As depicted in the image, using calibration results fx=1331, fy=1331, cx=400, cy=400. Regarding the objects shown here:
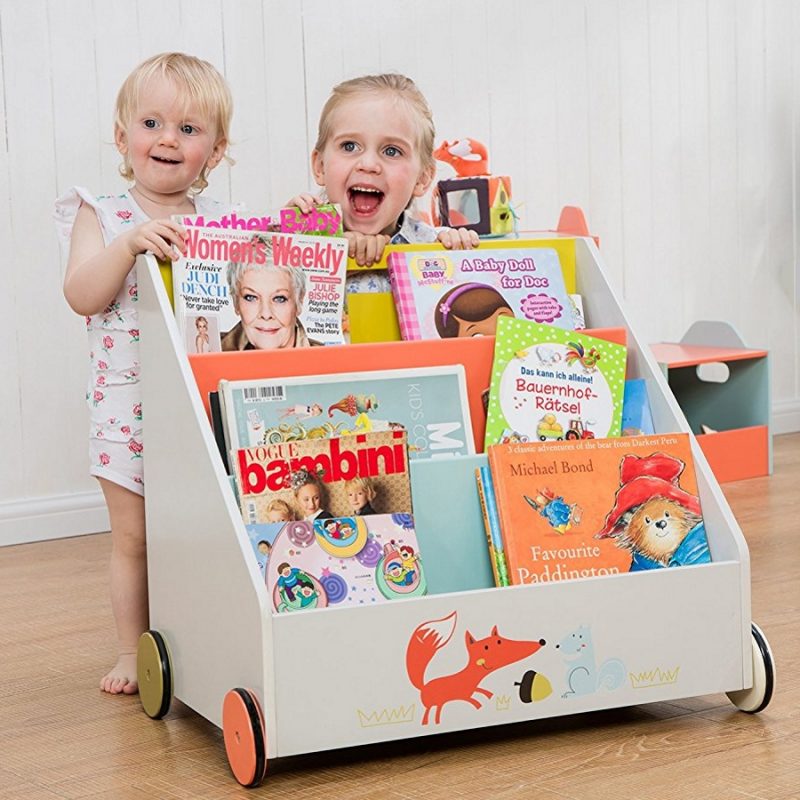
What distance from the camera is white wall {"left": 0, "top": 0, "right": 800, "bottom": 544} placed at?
8.72 feet

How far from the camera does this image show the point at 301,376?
1444 mm

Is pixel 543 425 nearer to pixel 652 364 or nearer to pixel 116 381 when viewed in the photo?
pixel 652 364

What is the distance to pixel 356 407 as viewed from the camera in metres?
1.46

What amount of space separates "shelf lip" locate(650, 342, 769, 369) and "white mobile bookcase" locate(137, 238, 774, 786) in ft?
5.14

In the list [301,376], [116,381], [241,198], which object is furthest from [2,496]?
[301,376]

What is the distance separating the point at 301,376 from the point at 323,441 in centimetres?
11

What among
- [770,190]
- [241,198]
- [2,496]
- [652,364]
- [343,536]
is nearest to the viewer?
[343,536]

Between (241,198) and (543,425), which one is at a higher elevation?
(241,198)

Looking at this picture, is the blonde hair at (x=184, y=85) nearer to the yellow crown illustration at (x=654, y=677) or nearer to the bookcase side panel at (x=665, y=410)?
the bookcase side panel at (x=665, y=410)

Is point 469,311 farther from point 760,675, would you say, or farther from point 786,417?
point 786,417

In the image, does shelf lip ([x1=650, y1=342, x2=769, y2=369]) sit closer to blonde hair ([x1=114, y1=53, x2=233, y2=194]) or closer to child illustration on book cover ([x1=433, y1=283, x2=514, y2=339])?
child illustration on book cover ([x1=433, y1=283, x2=514, y2=339])

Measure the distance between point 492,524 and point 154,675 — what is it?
43 centimetres

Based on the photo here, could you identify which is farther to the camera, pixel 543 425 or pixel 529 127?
pixel 529 127

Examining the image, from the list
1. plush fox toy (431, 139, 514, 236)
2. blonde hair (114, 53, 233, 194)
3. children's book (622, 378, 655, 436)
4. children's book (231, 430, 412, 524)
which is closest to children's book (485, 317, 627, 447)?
children's book (622, 378, 655, 436)
